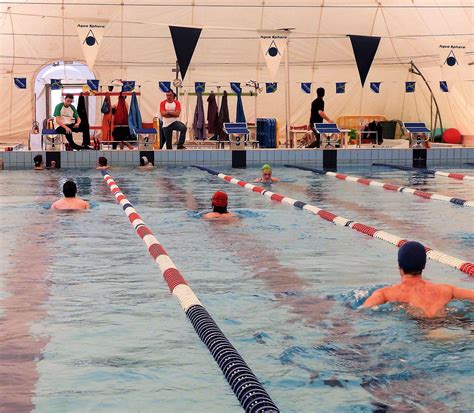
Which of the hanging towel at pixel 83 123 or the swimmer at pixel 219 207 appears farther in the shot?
the hanging towel at pixel 83 123

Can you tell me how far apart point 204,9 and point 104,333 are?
23.6m

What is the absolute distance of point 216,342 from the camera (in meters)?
4.92

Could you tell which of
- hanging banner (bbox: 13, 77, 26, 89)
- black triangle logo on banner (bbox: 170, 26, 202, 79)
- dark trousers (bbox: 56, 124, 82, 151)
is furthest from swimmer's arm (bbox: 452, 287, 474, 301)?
hanging banner (bbox: 13, 77, 26, 89)

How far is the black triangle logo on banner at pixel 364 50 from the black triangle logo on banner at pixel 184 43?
119 inches

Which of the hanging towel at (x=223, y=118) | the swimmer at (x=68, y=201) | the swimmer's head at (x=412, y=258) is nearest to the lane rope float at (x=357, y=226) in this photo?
the swimmer's head at (x=412, y=258)

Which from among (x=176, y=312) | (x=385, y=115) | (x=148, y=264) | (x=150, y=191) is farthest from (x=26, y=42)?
(x=176, y=312)

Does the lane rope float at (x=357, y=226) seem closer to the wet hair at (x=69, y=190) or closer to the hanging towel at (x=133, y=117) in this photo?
the wet hair at (x=69, y=190)

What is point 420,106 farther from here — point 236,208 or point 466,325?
point 466,325

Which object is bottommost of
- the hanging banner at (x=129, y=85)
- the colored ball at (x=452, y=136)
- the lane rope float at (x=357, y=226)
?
the lane rope float at (x=357, y=226)

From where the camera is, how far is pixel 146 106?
28609mm

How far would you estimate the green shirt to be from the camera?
65.9 ft

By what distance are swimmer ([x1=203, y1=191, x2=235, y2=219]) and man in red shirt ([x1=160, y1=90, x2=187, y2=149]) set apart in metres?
9.42

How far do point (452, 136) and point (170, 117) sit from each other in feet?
31.5

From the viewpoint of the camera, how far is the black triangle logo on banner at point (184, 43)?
19188 mm
